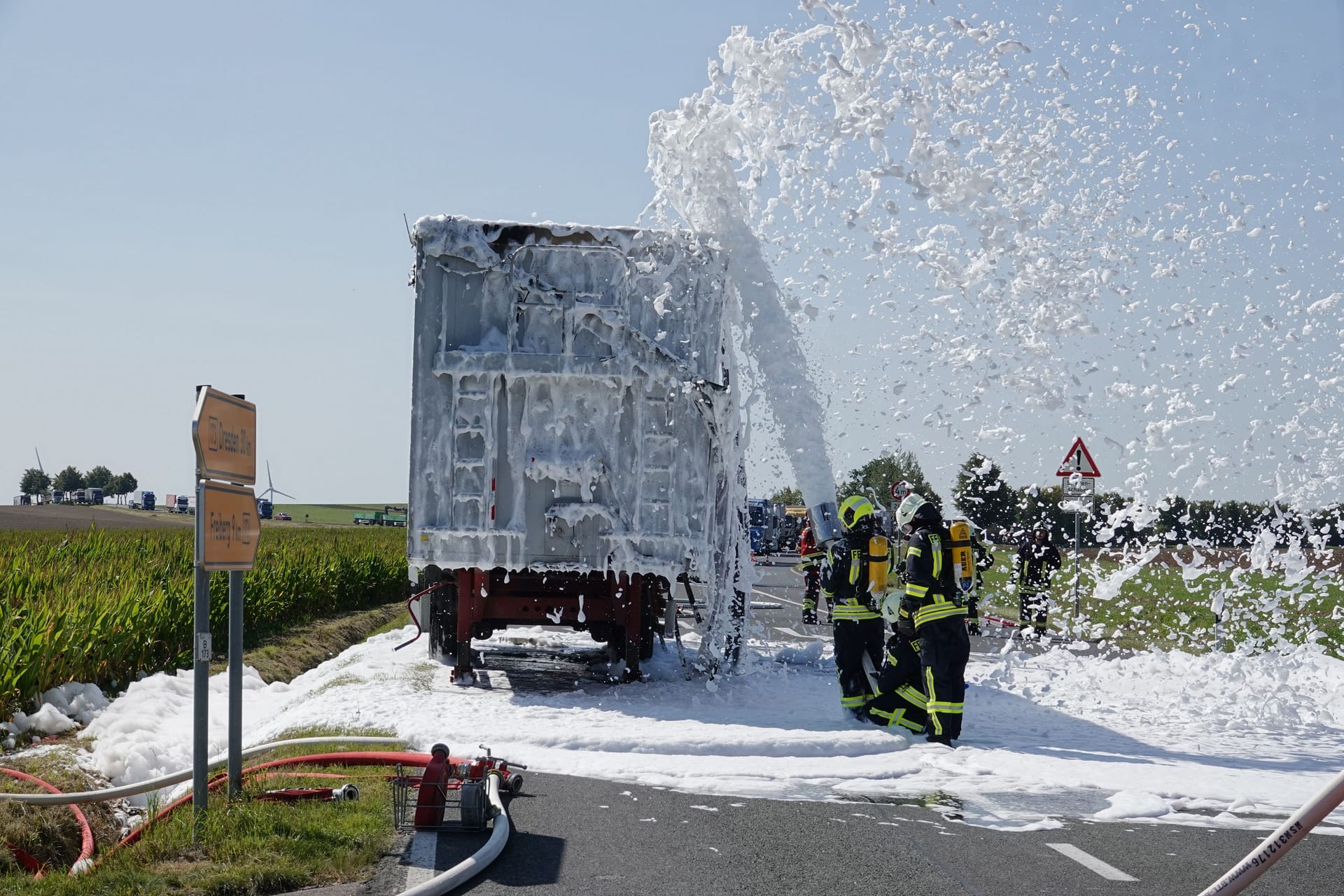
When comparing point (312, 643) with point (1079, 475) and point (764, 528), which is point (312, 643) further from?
point (764, 528)

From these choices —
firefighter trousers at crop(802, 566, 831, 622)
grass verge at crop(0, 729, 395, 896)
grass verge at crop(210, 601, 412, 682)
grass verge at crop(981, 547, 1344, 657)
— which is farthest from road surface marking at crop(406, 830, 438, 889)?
firefighter trousers at crop(802, 566, 831, 622)

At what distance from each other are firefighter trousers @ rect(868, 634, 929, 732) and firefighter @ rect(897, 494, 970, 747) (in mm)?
133

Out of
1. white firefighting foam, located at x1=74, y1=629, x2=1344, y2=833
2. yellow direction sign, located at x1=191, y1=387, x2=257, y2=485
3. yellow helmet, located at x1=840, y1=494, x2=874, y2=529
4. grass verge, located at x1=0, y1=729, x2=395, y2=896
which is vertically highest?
yellow direction sign, located at x1=191, y1=387, x2=257, y2=485

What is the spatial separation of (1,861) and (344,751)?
1.94 metres

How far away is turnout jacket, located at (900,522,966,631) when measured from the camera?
983cm

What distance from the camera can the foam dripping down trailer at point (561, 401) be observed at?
11516 millimetres

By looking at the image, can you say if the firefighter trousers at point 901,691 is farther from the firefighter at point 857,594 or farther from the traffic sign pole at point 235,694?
the traffic sign pole at point 235,694

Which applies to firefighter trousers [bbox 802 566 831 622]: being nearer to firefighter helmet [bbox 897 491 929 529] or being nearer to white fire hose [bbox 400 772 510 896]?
firefighter helmet [bbox 897 491 929 529]

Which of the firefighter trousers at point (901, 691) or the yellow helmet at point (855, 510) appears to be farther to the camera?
the yellow helmet at point (855, 510)

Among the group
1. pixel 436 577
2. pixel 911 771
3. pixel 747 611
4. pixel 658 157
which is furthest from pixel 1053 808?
pixel 658 157

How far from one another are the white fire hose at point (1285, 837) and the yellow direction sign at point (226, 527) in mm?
4343

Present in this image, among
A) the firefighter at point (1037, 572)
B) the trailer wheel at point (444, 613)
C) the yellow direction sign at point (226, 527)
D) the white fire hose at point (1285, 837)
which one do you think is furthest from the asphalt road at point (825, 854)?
the firefighter at point (1037, 572)

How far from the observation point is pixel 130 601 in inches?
530

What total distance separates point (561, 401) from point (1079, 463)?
12025 millimetres
